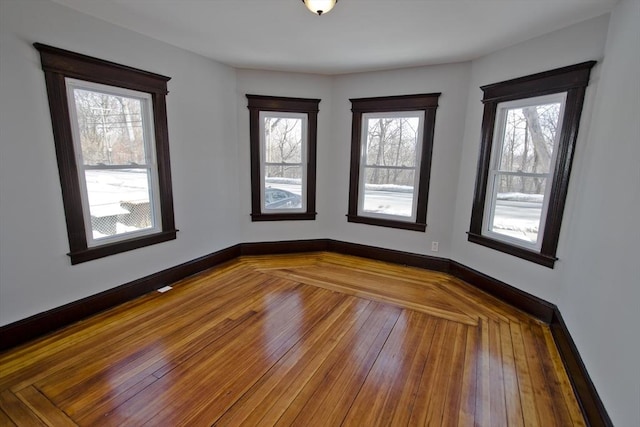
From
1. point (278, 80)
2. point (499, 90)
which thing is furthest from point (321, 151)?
point (499, 90)

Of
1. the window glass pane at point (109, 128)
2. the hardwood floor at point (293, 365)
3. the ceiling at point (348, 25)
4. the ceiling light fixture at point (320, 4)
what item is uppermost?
the ceiling at point (348, 25)

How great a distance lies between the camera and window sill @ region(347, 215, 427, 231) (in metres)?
3.99

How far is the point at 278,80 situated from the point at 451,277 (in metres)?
3.42

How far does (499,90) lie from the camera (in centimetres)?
308

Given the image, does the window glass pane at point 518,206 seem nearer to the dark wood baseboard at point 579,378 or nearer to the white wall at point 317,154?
the dark wood baseboard at point 579,378

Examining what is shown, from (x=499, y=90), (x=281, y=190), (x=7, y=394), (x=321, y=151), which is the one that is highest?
(x=499, y=90)

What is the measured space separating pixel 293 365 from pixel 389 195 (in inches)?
107

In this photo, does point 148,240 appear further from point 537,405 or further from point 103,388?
point 537,405

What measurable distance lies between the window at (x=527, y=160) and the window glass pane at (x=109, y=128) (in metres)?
3.66

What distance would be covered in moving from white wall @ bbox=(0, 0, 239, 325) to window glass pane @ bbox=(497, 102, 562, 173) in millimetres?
3452

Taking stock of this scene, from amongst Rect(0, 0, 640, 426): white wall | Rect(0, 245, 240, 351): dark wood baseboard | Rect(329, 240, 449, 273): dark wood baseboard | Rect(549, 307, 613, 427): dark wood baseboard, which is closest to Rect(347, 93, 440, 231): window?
Rect(0, 0, 640, 426): white wall

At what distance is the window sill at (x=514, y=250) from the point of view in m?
2.72

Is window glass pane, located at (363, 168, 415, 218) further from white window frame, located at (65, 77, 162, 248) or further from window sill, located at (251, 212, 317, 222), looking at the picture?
white window frame, located at (65, 77, 162, 248)

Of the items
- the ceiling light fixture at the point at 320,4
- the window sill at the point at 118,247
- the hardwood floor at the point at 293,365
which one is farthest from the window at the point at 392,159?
the window sill at the point at 118,247
